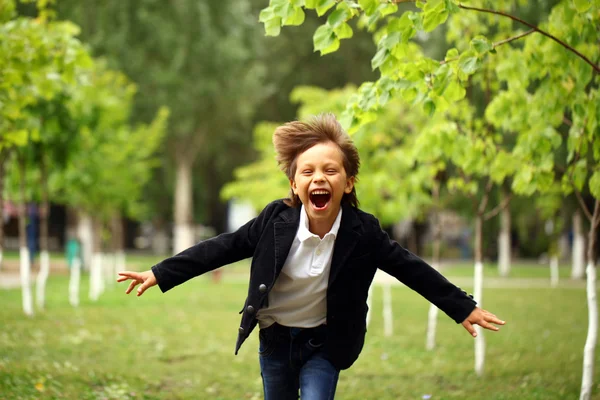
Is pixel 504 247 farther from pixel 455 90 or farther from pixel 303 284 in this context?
pixel 303 284

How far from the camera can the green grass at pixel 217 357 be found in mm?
7254

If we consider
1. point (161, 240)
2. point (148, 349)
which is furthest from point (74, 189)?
point (161, 240)

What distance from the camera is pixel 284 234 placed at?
392cm

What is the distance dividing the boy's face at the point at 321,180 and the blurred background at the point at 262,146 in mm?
825

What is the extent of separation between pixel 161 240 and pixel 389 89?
165 ft

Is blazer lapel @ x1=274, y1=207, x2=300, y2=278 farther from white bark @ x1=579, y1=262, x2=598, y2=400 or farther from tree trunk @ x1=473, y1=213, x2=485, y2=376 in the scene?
tree trunk @ x1=473, y1=213, x2=485, y2=376

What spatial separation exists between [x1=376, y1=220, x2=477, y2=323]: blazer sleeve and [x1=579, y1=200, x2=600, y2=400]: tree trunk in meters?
2.46

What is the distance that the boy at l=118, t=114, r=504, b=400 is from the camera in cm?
389

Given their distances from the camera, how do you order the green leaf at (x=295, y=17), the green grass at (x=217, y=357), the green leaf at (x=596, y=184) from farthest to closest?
the green grass at (x=217, y=357) → the green leaf at (x=596, y=184) → the green leaf at (x=295, y=17)

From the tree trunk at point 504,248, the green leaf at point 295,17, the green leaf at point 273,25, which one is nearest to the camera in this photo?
the green leaf at point 295,17

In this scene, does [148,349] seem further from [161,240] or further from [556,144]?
[161,240]

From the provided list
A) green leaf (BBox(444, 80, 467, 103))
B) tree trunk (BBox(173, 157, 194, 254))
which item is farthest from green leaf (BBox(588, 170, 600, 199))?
tree trunk (BBox(173, 157, 194, 254))

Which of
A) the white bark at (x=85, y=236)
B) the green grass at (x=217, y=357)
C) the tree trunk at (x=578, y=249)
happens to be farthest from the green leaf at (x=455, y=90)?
the white bark at (x=85, y=236)

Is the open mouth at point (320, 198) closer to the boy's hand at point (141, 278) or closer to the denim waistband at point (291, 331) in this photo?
the denim waistband at point (291, 331)
